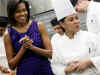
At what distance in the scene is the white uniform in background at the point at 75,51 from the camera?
1.42 m

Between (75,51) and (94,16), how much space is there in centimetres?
28

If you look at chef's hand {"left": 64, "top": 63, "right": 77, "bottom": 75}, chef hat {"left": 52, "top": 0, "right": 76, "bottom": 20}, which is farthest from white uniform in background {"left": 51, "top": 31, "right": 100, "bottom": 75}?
chef hat {"left": 52, "top": 0, "right": 76, "bottom": 20}

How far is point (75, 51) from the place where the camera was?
1482 mm

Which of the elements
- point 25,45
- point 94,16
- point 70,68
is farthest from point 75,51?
point 25,45

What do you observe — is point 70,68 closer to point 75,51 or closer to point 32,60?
point 75,51

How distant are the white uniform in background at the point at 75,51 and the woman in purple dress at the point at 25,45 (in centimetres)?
12

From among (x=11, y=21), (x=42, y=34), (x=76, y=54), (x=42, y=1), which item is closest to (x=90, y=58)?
(x=76, y=54)

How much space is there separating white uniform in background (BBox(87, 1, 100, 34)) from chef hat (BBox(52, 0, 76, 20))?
0.15 meters

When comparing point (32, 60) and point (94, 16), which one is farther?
point (32, 60)

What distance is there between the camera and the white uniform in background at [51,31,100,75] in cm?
142

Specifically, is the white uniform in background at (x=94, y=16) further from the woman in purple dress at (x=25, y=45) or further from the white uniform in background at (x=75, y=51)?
the woman in purple dress at (x=25, y=45)

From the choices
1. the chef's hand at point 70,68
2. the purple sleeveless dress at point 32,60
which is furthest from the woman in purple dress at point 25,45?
the chef's hand at point 70,68

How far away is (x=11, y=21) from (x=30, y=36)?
0.22 metres

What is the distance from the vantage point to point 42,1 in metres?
6.32
